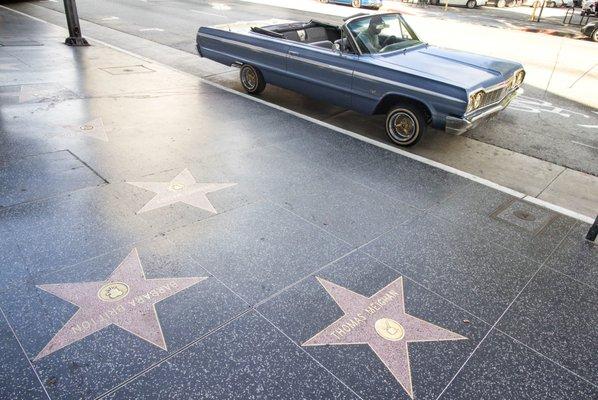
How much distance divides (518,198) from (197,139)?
4.37 metres

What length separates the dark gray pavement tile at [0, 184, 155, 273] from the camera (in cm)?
367

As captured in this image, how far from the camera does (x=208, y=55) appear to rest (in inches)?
343

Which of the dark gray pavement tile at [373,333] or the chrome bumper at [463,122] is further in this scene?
the chrome bumper at [463,122]

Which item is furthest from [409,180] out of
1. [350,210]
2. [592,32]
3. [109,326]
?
[592,32]

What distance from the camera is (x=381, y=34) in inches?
268

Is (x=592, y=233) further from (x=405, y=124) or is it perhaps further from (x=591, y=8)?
(x=591, y=8)

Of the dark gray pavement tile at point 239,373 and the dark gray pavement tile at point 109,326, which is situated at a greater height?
the dark gray pavement tile at point 109,326

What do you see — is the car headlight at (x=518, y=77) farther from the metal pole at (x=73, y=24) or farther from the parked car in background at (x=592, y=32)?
the parked car in background at (x=592, y=32)

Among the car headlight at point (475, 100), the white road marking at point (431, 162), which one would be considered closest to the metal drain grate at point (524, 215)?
the white road marking at point (431, 162)

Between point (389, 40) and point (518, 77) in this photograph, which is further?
point (389, 40)

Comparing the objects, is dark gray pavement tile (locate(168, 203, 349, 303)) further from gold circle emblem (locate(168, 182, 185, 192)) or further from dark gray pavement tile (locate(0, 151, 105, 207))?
dark gray pavement tile (locate(0, 151, 105, 207))

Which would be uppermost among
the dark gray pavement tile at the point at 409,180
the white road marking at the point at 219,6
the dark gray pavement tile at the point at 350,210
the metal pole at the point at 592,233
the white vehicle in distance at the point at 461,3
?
the white vehicle in distance at the point at 461,3

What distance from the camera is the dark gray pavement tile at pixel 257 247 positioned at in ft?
11.6

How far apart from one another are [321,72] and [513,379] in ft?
17.3
